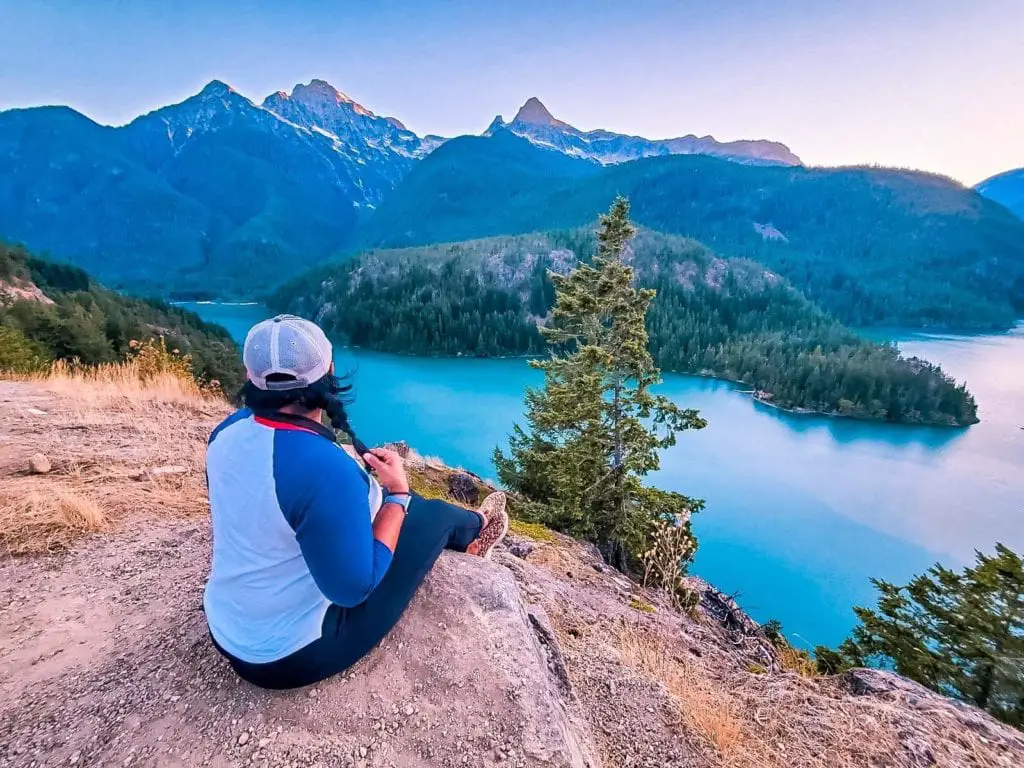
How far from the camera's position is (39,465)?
407cm

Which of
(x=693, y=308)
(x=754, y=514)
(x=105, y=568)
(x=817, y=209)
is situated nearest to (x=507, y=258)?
(x=693, y=308)

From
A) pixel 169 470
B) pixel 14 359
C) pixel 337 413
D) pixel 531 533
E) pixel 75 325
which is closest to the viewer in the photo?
pixel 337 413

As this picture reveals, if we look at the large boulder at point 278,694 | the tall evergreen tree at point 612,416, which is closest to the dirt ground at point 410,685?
the large boulder at point 278,694

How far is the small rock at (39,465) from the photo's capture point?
13.3ft

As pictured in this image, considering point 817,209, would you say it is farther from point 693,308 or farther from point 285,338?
point 285,338

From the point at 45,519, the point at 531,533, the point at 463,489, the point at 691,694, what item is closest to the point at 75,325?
the point at 463,489

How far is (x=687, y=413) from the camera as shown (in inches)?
357

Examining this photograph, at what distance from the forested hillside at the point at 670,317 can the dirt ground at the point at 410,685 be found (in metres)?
54.7

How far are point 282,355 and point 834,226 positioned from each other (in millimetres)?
190305

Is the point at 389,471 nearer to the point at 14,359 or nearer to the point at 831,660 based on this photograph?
the point at 831,660

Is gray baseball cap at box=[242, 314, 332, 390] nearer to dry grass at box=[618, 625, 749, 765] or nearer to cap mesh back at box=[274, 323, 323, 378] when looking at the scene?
cap mesh back at box=[274, 323, 323, 378]

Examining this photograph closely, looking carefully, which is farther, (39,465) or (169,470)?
(169,470)

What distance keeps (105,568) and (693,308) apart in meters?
91.0

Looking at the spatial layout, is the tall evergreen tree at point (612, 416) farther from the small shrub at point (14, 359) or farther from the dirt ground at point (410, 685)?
the small shrub at point (14, 359)
